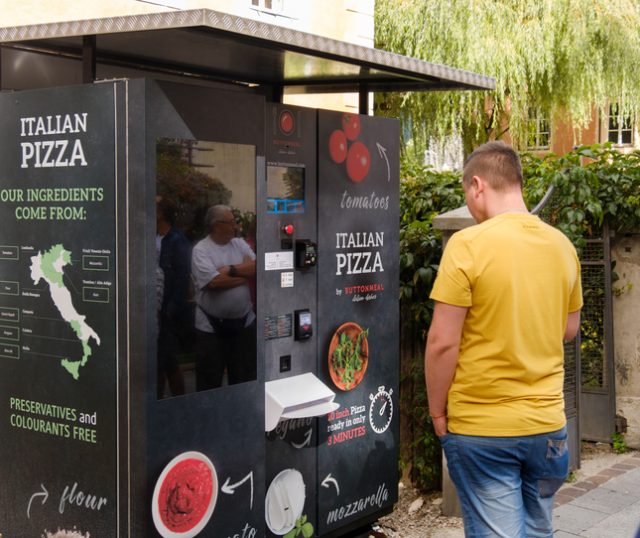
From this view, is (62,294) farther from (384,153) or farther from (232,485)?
(384,153)

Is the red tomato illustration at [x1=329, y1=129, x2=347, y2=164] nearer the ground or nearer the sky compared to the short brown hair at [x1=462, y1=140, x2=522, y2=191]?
nearer the sky

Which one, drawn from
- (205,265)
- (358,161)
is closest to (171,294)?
(205,265)

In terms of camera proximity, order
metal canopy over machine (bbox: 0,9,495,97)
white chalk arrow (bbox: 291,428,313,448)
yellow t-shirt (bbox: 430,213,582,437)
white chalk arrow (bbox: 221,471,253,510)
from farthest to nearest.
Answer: white chalk arrow (bbox: 291,428,313,448) < white chalk arrow (bbox: 221,471,253,510) < metal canopy over machine (bbox: 0,9,495,97) < yellow t-shirt (bbox: 430,213,582,437)

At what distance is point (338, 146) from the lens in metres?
5.14

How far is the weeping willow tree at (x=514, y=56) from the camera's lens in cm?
1638

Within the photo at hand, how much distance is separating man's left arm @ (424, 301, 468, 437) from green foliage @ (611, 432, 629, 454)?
449 centimetres

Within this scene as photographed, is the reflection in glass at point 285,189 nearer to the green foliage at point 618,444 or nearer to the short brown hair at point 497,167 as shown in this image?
the short brown hair at point 497,167

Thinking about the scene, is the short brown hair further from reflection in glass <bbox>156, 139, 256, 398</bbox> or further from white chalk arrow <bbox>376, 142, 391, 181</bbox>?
white chalk arrow <bbox>376, 142, 391, 181</bbox>

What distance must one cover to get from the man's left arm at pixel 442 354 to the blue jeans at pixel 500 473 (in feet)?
0.36

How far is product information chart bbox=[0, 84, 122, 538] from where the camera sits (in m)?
4.06

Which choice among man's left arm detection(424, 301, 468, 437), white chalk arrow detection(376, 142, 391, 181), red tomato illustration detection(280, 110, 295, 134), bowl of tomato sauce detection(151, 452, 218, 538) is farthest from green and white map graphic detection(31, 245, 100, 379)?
white chalk arrow detection(376, 142, 391, 181)

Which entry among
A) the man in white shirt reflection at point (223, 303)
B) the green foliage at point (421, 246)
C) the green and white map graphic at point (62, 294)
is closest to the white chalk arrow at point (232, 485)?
the man in white shirt reflection at point (223, 303)

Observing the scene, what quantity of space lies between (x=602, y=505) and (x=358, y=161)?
2868 millimetres

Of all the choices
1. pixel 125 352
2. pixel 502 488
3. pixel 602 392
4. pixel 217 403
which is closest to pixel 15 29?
pixel 125 352
